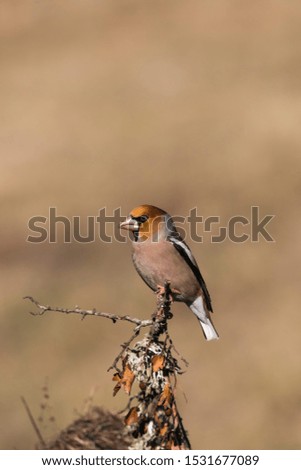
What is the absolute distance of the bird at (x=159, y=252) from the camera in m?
11.7

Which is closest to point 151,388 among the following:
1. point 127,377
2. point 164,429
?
point 127,377

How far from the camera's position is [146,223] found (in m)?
11.7

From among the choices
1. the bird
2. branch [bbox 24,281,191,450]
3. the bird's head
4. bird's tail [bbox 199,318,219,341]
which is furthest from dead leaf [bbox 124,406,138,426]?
bird's tail [bbox 199,318,219,341]

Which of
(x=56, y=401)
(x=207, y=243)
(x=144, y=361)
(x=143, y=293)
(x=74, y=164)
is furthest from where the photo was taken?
(x=74, y=164)

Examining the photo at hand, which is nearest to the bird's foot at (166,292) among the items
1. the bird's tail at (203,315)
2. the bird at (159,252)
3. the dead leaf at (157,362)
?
the bird at (159,252)

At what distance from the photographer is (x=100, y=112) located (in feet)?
135

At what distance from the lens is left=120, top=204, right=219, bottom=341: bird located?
38.2ft

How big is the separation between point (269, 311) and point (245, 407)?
4975 mm

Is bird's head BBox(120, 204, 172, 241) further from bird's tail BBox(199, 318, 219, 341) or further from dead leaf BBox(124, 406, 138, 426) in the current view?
dead leaf BBox(124, 406, 138, 426)

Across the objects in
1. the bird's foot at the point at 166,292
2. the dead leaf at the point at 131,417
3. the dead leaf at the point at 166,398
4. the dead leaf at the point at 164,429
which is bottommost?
the dead leaf at the point at 164,429

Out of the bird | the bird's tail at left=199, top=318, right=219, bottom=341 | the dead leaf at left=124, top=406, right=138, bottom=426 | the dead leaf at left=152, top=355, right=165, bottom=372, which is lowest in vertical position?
A: the dead leaf at left=124, top=406, right=138, bottom=426

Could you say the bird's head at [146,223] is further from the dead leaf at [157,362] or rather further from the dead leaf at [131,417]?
the dead leaf at [131,417]
